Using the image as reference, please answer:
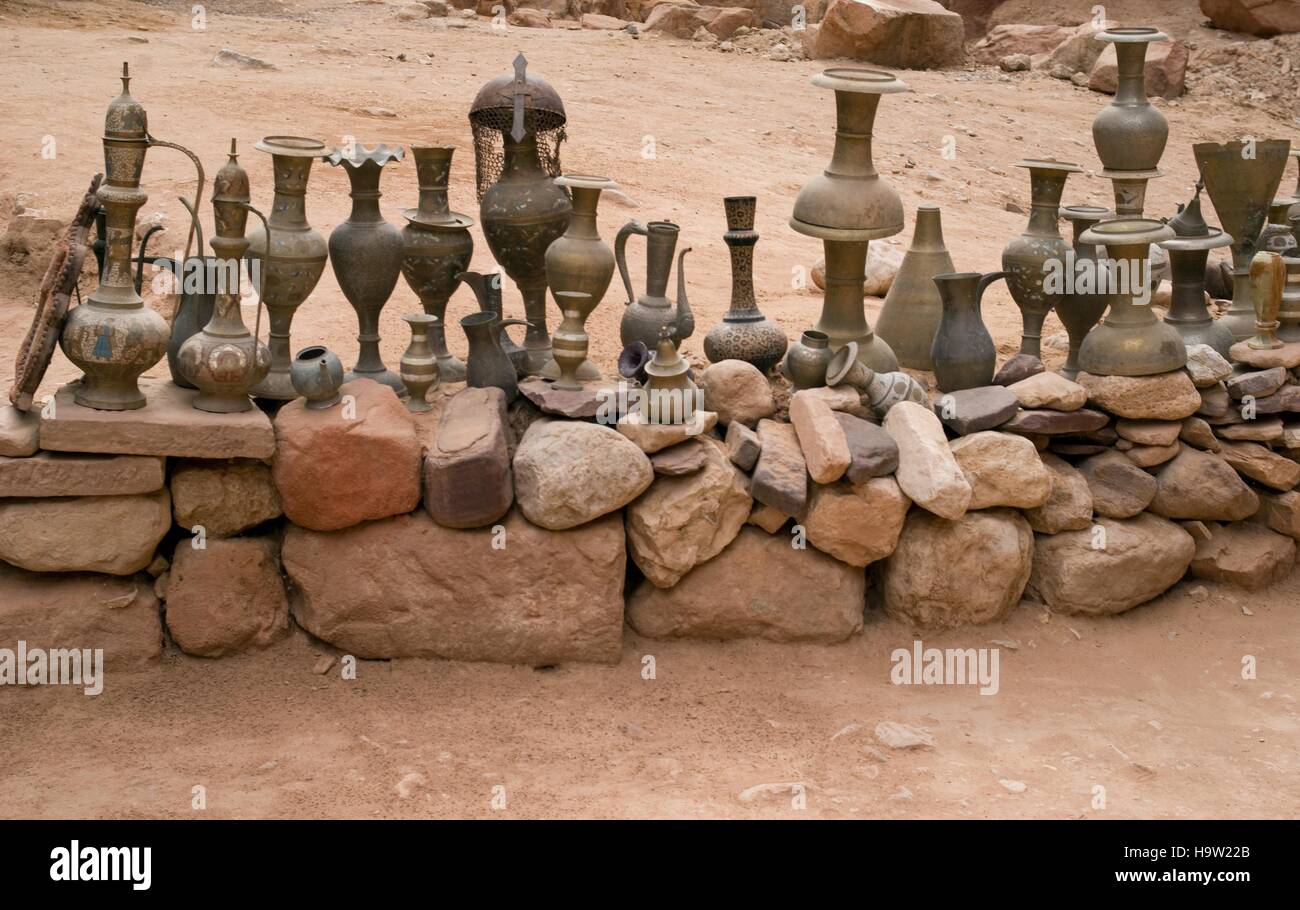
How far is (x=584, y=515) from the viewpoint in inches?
186

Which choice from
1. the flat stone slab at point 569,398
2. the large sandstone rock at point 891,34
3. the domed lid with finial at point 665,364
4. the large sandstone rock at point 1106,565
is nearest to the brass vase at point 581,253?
the flat stone slab at point 569,398

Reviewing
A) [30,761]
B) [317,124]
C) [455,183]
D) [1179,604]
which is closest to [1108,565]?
[1179,604]

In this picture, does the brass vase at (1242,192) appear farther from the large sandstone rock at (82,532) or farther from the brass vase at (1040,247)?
the large sandstone rock at (82,532)

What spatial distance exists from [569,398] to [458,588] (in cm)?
78

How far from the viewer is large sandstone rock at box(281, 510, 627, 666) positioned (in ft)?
15.6

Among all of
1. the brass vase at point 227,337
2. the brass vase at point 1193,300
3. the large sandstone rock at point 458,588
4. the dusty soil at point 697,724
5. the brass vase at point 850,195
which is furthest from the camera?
the brass vase at point 1193,300

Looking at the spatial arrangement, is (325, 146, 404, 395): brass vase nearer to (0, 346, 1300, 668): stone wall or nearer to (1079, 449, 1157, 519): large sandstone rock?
(0, 346, 1300, 668): stone wall

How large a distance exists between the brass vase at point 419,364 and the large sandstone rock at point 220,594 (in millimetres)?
748

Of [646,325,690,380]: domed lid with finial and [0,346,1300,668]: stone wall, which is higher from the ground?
[646,325,690,380]: domed lid with finial

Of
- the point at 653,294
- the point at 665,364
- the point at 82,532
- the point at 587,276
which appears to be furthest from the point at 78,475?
the point at 653,294

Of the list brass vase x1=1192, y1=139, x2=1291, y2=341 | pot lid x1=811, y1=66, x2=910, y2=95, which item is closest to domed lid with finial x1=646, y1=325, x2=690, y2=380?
pot lid x1=811, y1=66, x2=910, y2=95

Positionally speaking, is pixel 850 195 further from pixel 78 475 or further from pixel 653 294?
pixel 78 475

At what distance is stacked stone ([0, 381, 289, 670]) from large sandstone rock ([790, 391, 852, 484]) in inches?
72.8

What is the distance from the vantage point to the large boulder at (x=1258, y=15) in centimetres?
1602
